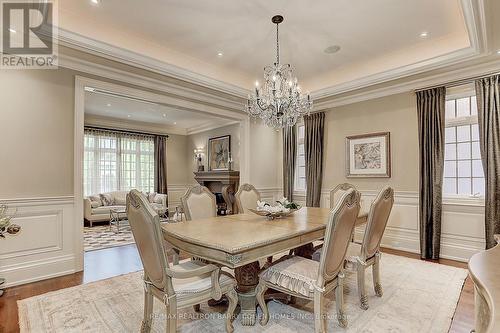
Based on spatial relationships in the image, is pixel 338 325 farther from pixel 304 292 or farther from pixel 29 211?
pixel 29 211

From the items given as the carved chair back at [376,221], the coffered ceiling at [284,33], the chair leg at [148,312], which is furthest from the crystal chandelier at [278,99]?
the chair leg at [148,312]

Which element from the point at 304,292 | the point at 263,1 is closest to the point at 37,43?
the point at 263,1

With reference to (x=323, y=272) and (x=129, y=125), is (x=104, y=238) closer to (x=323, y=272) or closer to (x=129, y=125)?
(x=129, y=125)

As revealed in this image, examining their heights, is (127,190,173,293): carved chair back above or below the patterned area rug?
above

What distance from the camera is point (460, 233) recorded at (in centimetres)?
400

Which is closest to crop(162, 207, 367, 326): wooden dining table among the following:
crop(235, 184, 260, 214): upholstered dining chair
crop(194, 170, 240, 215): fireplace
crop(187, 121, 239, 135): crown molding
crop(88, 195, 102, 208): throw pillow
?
crop(235, 184, 260, 214): upholstered dining chair

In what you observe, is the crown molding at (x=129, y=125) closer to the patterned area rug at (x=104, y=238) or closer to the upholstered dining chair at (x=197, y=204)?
the patterned area rug at (x=104, y=238)

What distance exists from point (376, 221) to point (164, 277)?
1829 mm

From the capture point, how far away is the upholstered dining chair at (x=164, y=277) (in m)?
1.74

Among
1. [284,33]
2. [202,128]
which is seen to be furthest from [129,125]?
[284,33]

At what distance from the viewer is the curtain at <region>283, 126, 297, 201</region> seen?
242 inches

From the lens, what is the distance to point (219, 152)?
8.23m

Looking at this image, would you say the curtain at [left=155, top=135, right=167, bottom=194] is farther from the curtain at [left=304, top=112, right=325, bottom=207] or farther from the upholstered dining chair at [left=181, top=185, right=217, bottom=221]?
the upholstered dining chair at [left=181, top=185, right=217, bottom=221]

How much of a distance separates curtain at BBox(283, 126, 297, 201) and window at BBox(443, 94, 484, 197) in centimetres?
278
